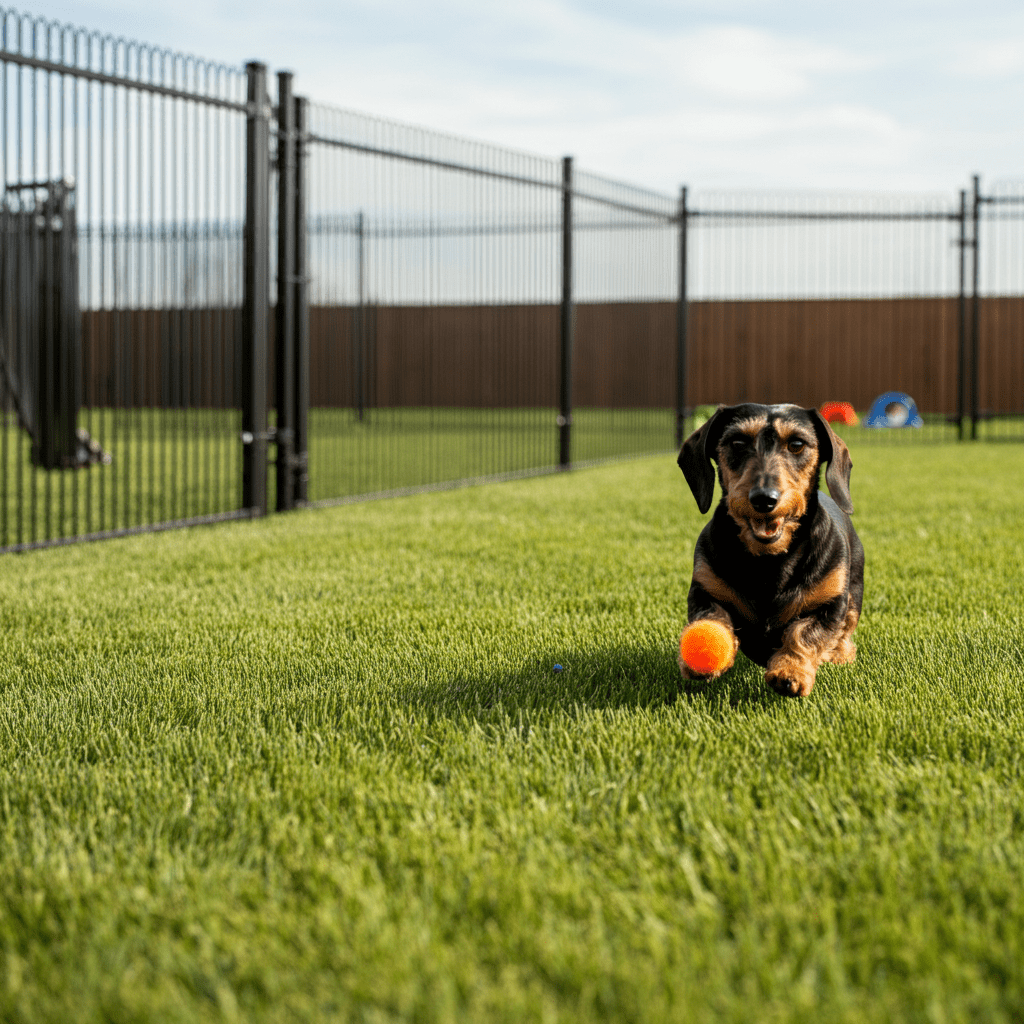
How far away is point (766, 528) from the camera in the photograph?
2.72 meters

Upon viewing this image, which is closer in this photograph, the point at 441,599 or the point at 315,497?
the point at 441,599

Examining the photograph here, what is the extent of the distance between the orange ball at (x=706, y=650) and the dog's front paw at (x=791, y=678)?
11 cm

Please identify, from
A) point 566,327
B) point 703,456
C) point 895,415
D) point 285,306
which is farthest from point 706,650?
point 895,415

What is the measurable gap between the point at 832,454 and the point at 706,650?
2.24 feet

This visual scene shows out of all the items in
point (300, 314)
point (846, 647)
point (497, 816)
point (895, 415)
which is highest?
point (300, 314)

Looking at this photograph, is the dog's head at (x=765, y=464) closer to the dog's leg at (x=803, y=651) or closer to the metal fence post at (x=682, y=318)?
the dog's leg at (x=803, y=651)

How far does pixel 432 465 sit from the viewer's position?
1004 centimetres

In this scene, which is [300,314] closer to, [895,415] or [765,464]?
[765,464]

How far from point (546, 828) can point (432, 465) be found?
819cm

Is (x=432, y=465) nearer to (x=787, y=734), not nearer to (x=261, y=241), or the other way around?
(x=261, y=241)

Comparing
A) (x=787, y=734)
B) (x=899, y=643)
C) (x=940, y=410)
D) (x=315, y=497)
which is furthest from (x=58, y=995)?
(x=940, y=410)

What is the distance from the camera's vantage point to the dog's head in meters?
2.69

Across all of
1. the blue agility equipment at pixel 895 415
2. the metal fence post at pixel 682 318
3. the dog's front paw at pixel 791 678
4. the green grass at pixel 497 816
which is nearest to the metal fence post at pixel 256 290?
the green grass at pixel 497 816

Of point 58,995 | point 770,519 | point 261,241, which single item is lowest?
point 58,995
